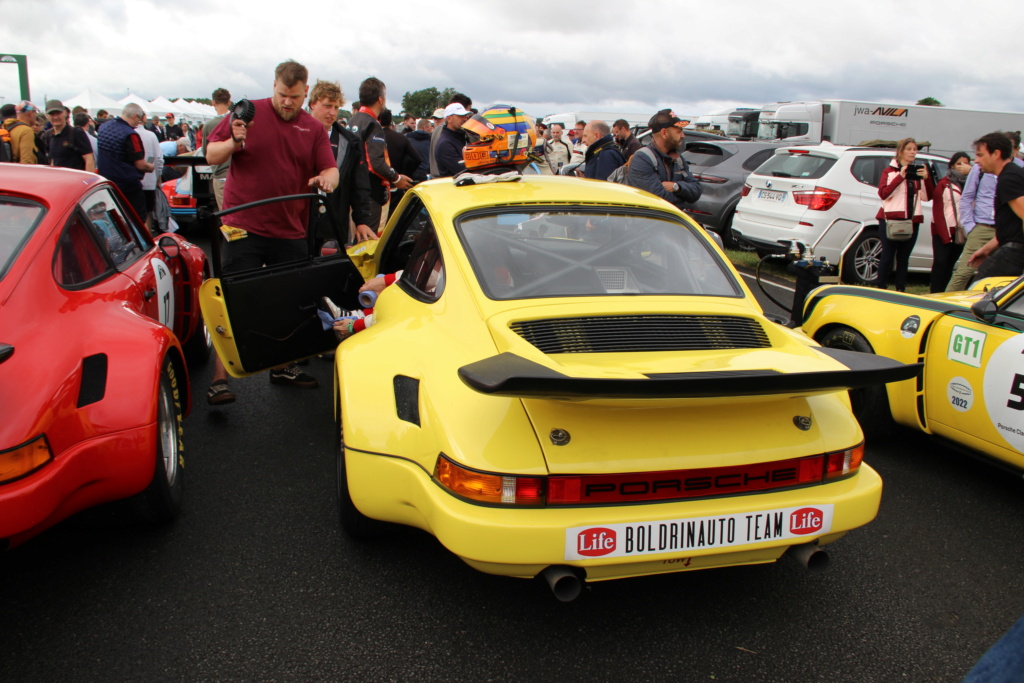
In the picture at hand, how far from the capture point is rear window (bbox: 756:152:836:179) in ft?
30.6

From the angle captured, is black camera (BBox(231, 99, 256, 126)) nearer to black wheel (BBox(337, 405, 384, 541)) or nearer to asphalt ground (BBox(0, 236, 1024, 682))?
asphalt ground (BBox(0, 236, 1024, 682))

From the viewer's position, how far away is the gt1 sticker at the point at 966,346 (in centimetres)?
354

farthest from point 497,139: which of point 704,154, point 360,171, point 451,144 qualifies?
point 704,154

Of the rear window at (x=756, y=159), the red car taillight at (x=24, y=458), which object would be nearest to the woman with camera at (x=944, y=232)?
the rear window at (x=756, y=159)

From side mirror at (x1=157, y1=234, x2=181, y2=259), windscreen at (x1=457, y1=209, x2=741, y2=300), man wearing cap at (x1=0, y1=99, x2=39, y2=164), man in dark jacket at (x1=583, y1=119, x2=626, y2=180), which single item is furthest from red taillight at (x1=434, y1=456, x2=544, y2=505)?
man wearing cap at (x1=0, y1=99, x2=39, y2=164)

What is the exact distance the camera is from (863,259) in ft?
30.0

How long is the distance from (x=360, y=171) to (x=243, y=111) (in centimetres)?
166

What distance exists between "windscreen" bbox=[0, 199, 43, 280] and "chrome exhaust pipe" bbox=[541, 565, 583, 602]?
230cm

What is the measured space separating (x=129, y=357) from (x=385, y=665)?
152 cm

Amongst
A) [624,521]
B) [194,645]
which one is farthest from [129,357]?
[624,521]

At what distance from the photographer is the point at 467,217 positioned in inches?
126

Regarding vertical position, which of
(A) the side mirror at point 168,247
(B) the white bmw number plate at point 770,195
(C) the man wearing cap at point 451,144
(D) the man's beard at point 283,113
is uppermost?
(D) the man's beard at point 283,113

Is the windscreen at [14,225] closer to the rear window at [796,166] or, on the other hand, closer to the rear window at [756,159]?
the rear window at [796,166]

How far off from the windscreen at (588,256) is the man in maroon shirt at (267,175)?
1966mm
